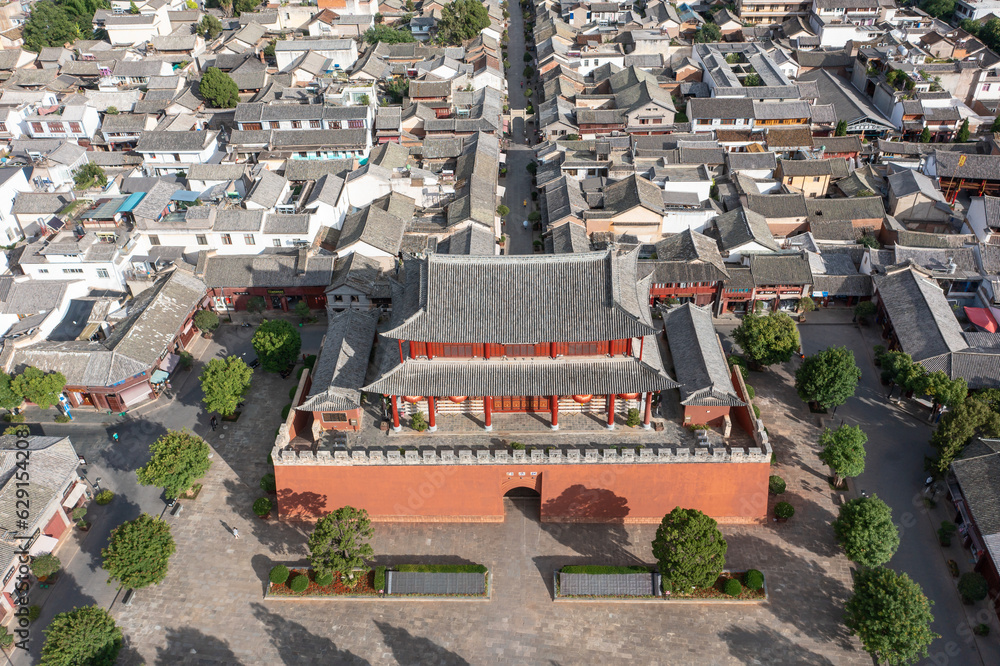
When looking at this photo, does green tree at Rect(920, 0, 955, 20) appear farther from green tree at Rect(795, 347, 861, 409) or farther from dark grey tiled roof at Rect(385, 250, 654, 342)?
dark grey tiled roof at Rect(385, 250, 654, 342)

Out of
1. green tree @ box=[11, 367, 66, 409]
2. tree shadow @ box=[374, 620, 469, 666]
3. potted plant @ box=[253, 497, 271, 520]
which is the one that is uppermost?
green tree @ box=[11, 367, 66, 409]

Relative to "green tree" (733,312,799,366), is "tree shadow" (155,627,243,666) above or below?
below

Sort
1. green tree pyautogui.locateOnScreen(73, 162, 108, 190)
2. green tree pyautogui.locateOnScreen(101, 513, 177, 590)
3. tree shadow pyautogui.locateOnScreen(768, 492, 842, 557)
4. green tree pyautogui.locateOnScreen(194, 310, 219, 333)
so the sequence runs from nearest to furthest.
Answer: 1. green tree pyautogui.locateOnScreen(101, 513, 177, 590)
2. tree shadow pyautogui.locateOnScreen(768, 492, 842, 557)
3. green tree pyautogui.locateOnScreen(194, 310, 219, 333)
4. green tree pyautogui.locateOnScreen(73, 162, 108, 190)

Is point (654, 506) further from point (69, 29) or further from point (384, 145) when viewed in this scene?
point (69, 29)

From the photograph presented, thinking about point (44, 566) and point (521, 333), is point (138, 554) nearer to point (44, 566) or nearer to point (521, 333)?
point (44, 566)

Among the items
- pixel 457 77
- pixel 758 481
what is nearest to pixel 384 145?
pixel 457 77

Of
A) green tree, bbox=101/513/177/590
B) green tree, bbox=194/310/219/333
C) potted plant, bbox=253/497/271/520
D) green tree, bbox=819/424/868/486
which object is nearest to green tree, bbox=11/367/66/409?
green tree, bbox=194/310/219/333
